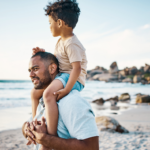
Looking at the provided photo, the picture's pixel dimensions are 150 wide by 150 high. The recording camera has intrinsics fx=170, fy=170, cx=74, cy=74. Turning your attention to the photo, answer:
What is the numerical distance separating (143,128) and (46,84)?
5.35 meters

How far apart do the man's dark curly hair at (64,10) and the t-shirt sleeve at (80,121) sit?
4.17ft

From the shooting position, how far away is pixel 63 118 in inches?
66.2

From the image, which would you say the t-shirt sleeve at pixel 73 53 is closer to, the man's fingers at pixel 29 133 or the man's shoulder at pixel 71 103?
the man's shoulder at pixel 71 103

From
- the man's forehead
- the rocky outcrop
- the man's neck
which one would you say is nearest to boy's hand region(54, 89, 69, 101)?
the man's forehead

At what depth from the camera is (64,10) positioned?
7.68 feet

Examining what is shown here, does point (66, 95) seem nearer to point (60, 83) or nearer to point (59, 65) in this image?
point (60, 83)

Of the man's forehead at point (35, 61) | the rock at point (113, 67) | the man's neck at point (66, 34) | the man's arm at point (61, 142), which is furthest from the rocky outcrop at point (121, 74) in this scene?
the man's arm at point (61, 142)

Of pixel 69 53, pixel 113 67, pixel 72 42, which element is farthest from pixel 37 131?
pixel 113 67

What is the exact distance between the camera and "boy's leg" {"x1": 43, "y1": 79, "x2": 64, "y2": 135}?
1750 mm

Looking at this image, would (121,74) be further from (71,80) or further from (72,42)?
(71,80)

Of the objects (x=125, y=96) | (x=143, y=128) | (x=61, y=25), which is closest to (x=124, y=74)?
(x=125, y=96)

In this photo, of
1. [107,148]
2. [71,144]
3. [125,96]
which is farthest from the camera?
[125,96]

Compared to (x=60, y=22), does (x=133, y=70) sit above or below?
below

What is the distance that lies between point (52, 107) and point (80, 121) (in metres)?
0.38
